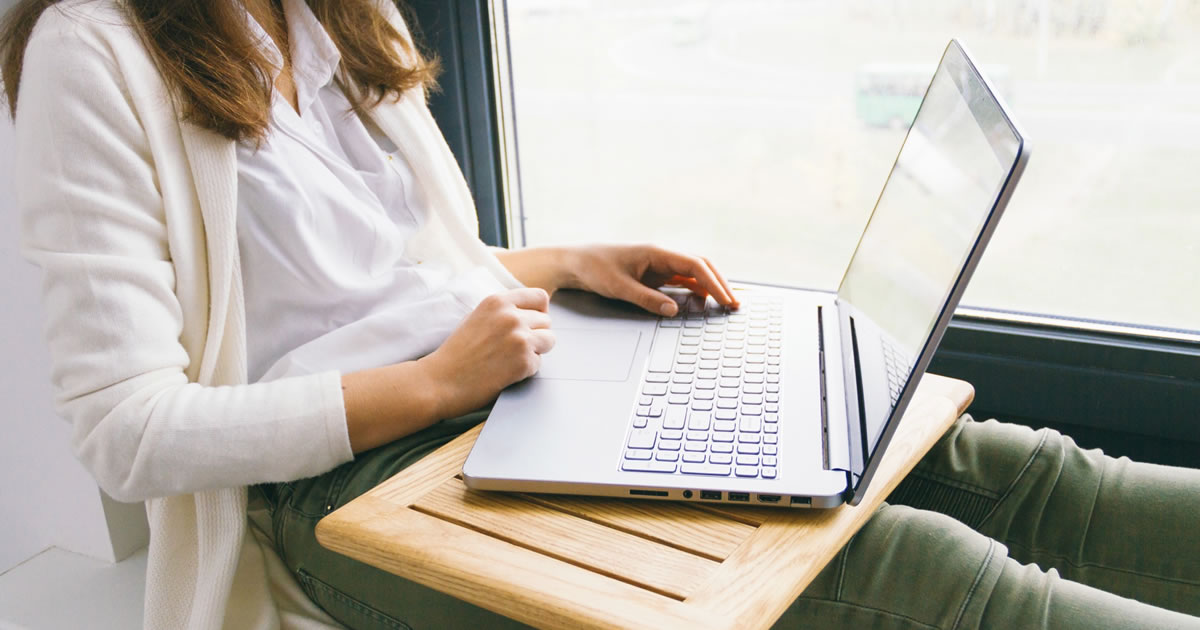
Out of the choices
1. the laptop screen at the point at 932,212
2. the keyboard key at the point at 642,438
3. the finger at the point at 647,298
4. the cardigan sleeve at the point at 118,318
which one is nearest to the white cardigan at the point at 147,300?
the cardigan sleeve at the point at 118,318

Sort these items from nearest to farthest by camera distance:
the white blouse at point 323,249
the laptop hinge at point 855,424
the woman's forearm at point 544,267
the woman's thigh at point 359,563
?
the laptop hinge at point 855,424, the woman's thigh at point 359,563, the white blouse at point 323,249, the woman's forearm at point 544,267

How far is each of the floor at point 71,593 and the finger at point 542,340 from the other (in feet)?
1.93

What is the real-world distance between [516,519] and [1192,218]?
3.11ft

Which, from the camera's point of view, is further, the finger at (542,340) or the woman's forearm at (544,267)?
the woman's forearm at (544,267)

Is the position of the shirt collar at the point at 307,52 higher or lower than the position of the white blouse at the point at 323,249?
higher

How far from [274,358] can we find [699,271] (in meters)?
0.44

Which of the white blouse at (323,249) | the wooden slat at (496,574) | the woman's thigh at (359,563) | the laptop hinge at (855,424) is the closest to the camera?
the wooden slat at (496,574)

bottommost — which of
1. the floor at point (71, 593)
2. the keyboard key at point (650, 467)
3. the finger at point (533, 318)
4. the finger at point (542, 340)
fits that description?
the floor at point (71, 593)

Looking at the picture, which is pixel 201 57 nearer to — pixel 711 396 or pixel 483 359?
pixel 483 359

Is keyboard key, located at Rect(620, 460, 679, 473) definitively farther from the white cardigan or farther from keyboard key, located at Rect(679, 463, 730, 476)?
the white cardigan

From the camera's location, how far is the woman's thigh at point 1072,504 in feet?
2.57

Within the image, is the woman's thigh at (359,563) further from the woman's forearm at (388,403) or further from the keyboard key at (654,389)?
the keyboard key at (654,389)

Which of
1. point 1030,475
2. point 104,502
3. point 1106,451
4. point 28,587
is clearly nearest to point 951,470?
point 1030,475

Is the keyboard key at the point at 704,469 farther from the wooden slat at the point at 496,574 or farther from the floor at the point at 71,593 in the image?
the floor at the point at 71,593
